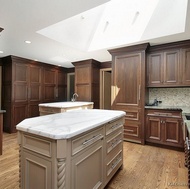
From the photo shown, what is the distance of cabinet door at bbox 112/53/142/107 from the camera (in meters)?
3.26

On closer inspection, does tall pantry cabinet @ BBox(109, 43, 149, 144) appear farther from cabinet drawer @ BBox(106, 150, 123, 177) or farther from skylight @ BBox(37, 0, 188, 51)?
cabinet drawer @ BBox(106, 150, 123, 177)

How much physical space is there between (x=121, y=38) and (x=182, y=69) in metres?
1.48

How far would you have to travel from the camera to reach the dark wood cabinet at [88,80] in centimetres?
469

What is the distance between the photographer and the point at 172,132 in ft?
9.60

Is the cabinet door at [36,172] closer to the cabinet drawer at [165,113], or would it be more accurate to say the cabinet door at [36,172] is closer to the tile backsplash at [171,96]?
the cabinet drawer at [165,113]

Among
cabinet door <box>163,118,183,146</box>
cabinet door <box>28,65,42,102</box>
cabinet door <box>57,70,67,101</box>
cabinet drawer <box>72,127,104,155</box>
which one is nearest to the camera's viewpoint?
cabinet drawer <box>72,127,104,155</box>

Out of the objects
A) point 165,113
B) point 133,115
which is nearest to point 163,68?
point 165,113

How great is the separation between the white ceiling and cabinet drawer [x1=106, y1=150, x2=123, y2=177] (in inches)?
79.1

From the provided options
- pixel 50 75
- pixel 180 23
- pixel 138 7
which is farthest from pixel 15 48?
pixel 180 23

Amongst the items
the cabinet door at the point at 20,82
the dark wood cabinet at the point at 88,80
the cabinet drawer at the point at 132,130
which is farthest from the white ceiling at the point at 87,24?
the cabinet drawer at the point at 132,130

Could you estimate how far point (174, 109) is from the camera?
2.85 m

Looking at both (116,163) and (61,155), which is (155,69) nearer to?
(116,163)

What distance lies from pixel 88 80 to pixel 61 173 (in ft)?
12.5

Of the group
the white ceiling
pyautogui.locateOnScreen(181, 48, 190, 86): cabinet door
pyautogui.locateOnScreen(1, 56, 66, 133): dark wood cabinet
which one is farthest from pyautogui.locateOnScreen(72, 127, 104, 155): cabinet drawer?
pyautogui.locateOnScreen(1, 56, 66, 133): dark wood cabinet
